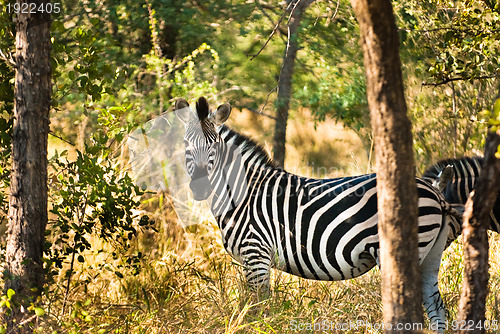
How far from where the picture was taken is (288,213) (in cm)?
446

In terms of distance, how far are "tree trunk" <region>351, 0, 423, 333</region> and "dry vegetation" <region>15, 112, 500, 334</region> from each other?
3.64ft

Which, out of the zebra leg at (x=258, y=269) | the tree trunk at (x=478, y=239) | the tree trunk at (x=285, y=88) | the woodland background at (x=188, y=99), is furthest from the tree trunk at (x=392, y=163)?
the tree trunk at (x=285, y=88)

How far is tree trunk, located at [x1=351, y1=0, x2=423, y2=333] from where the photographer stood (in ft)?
8.73

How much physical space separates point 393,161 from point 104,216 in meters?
2.31

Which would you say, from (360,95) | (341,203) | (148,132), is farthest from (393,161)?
(360,95)

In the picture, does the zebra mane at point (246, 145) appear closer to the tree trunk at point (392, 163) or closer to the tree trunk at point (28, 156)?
the tree trunk at point (28, 156)

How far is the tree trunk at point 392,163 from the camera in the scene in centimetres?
266

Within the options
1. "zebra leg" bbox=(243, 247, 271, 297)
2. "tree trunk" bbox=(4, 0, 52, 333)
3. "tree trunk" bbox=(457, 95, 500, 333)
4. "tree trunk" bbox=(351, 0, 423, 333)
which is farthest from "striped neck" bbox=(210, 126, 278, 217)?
"tree trunk" bbox=(457, 95, 500, 333)

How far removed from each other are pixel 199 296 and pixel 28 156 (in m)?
1.77

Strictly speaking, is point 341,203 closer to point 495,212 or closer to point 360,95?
point 495,212

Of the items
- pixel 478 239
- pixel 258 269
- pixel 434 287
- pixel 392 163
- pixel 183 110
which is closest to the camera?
pixel 392 163

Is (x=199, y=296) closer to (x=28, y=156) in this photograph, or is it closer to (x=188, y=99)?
(x=28, y=156)

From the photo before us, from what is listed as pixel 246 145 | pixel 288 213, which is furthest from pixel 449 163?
pixel 246 145

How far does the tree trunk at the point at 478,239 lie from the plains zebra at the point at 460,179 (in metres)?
1.69
